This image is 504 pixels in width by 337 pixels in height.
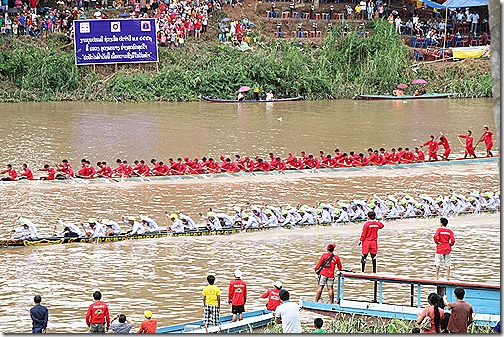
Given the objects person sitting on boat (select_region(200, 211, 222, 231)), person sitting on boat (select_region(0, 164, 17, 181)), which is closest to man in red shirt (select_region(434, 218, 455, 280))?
person sitting on boat (select_region(200, 211, 222, 231))

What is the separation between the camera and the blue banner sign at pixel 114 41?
3497 centimetres

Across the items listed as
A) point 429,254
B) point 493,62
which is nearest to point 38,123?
point 429,254

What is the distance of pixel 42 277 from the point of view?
14.9 meters

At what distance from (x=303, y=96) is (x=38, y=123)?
1121 centimetres

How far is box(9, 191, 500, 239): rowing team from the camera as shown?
55.7 feet

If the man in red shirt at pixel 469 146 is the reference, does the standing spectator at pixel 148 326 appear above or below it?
below

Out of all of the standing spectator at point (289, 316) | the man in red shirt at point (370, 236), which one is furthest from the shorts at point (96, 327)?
the man in red shirt at point (370, 236)

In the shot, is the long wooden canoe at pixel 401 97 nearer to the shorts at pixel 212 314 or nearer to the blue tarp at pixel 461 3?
the blue tarp at pixel 461 3

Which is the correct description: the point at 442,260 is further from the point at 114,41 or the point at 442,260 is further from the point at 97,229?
the point at 114,41

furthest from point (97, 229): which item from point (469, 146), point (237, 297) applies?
point (469, 146)

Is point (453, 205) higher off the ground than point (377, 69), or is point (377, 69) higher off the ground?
point (377, 69)

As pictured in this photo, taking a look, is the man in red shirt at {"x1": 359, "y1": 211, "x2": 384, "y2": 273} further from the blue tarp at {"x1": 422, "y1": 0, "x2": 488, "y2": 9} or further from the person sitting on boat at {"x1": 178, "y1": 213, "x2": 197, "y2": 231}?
the blue tarp at {"x1": 422, "y1": 0, "x2": 488, "y2": 9}

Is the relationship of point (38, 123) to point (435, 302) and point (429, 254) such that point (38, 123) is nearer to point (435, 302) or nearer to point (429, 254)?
point (429, 254)

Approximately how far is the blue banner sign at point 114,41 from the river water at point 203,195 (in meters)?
2.80
